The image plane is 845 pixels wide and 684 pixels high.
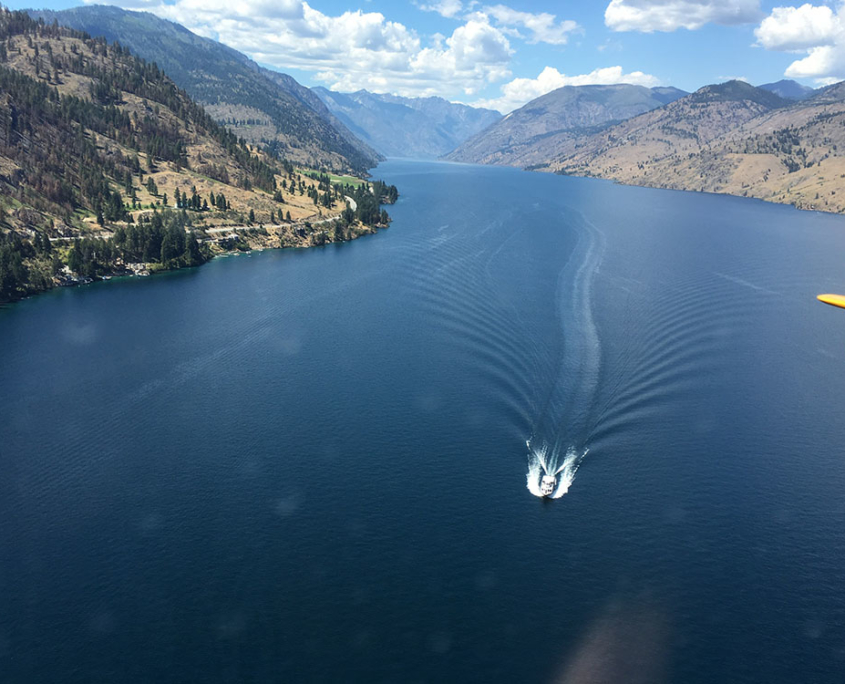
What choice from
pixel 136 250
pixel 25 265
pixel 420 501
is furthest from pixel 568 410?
pixel 136 250

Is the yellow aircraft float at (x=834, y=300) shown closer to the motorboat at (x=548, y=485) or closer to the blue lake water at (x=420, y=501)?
the blue lake water at (x=420, y=501)

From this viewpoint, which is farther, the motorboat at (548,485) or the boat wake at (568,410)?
the boat wake at (568,410)

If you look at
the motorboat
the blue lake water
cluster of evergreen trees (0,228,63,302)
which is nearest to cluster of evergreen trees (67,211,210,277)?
cluster of evergreen trees (0,228,63,302)

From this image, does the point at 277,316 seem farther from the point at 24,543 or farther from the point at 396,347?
the point at 24,543

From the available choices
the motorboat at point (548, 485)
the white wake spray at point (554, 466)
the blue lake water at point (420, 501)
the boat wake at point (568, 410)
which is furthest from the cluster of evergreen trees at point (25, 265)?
the motorboat at point (548, 485)

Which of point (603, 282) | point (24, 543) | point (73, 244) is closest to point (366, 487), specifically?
point (24, 543)

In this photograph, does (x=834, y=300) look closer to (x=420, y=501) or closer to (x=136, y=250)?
(x=420, y=501)

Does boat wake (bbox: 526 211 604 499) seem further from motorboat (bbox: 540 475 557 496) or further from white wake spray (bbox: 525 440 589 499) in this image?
motorboat (bbox: 540 475 557 496)
